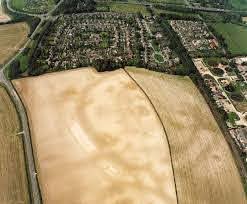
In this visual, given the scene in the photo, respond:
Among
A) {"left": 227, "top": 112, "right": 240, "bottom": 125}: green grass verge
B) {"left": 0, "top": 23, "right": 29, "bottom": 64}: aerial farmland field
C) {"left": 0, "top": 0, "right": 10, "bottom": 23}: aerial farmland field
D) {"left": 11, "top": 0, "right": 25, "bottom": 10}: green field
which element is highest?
{"left": 11, "top": 0, "right": 25, "bottom": 10}: green field

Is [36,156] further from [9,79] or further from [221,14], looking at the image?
[221,14]

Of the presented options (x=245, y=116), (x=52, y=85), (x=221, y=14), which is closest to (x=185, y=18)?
(x=221, y=14)

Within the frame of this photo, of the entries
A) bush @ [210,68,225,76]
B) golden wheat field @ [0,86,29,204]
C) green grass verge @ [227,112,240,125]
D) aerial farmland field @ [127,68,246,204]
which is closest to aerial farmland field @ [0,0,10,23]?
golden wheat field @ [0,86,29,204]

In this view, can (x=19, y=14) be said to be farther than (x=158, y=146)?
Yes

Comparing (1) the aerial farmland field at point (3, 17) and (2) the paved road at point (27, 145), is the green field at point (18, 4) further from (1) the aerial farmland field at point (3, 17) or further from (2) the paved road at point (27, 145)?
(2) the paved road at point (27, 145)

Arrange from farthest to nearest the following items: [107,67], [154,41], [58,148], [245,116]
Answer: [154,41] < [107,67] < [245,116] < [58,148]

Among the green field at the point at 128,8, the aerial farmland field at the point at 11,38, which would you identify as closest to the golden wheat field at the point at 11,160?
the aerial farmland field at the point at 11,38

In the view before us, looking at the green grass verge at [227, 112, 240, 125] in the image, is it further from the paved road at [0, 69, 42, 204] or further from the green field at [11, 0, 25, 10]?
the green field at [11, 0, 25, 10]
